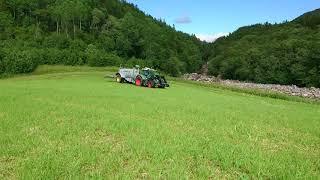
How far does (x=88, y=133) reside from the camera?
14391mm

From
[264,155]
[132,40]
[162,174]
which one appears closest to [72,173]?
[162,174]

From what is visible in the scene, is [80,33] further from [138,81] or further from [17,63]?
[138,81]

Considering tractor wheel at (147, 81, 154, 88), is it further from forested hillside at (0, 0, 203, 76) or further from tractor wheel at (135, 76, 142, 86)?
forested hillside at (0, 0, 203, 76)

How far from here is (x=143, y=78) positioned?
159 ft

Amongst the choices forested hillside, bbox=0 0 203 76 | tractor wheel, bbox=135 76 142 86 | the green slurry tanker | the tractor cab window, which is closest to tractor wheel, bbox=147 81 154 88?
the green slurry tanker

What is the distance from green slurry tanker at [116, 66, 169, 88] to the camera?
47.6 metres

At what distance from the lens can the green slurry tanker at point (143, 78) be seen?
4756 centimetres

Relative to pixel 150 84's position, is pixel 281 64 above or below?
above

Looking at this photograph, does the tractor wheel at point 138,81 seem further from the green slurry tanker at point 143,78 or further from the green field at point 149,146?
the green field at point 149,146

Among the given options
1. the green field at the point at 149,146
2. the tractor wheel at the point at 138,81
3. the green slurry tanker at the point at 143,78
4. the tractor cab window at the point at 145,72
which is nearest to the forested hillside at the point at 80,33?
the green slurry tanker at the point at 143,78

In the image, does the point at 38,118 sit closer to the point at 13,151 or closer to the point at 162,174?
the point at 13,151

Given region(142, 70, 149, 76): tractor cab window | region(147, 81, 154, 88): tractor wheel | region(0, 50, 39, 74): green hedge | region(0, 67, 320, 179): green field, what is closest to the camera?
region(0, 67, 320, 179): green field

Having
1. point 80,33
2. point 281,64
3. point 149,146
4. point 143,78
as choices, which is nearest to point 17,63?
point 143,78

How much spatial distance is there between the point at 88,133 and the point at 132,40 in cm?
14819
